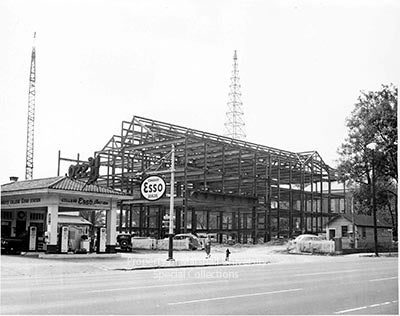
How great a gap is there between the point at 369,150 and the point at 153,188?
1149 inches

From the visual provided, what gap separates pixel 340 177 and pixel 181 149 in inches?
640

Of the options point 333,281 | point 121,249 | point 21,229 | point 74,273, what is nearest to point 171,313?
point 333,281

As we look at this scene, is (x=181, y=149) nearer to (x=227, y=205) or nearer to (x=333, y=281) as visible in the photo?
(x=227, y=205)

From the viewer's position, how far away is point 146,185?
29688 millimetres

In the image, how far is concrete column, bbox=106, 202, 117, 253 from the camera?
3541 centimetres

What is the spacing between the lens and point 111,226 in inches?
1396

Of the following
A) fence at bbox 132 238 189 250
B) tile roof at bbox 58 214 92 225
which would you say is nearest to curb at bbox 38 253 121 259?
fence at bbox 132 238 189 250

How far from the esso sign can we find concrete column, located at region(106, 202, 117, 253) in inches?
256

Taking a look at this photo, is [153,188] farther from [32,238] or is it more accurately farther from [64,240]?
[32,238]

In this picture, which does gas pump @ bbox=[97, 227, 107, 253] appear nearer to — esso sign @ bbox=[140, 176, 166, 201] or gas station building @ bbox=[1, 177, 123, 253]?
gas station building @ bbox=[1, 177, 123, 253]

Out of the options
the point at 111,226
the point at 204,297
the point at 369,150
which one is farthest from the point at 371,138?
the point at 204,297

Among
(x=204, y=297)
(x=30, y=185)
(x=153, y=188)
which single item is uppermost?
(x=30, y=185)

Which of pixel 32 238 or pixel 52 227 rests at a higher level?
pixel 52 227

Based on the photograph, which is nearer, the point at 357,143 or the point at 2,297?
the point at 2,297
